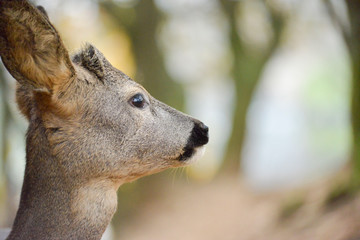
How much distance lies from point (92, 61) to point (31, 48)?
787mm

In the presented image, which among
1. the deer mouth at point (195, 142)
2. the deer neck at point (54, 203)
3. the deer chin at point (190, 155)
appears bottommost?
the deer neck at point (54, 203)

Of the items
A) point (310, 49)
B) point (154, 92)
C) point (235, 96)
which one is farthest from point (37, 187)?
point (310, 49)

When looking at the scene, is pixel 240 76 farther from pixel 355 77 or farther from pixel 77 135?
pixel 77 135

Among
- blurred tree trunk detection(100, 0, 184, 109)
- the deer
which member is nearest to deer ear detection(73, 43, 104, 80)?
the deer

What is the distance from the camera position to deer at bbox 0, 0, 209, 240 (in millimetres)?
3832

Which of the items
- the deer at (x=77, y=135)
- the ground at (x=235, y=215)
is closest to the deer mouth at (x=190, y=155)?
the deer at (x=77, y=135)

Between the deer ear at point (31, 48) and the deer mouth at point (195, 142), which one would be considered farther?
the deer mouth at point (195, 142)

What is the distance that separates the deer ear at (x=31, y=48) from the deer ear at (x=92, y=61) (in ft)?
1.26

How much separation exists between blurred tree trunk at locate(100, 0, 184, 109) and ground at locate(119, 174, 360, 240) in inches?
98.8

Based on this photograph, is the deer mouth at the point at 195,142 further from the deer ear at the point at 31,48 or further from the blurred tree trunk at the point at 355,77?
the blurred tree trunk at the point at 355,77

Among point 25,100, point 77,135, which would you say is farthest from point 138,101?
point 25,100

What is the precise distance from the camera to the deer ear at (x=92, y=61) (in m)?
4.46

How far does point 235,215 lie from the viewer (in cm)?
1234

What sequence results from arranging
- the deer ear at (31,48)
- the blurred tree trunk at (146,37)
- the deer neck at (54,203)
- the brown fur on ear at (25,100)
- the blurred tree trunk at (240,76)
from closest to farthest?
the deer ear at (31,48) < the deer neck at (54,203) < the brown fur on ear at (25,100) < the blurred tree trunk at (146,37) < the blurred tree trunk at (240,76)
